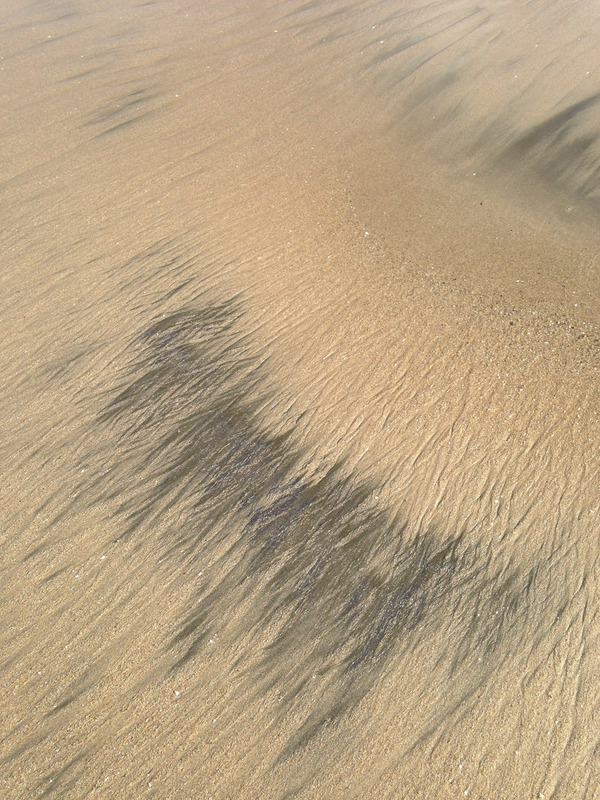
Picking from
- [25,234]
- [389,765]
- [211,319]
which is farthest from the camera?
[25,234]

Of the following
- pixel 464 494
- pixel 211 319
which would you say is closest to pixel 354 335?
pixel 211 319

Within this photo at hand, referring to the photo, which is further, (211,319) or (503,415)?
(211,319)

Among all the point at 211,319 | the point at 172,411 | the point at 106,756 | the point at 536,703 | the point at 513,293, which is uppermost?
the point at 211,319

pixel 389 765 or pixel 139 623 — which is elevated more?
pixel 139 623

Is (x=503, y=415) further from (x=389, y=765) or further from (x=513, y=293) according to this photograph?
(x=389, y=765)

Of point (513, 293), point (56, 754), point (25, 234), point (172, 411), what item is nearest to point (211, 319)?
point (172, 411)

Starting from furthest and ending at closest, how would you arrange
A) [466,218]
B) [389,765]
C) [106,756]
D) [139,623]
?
[466,218] < [139,623] < [106,756] < [389,765]
